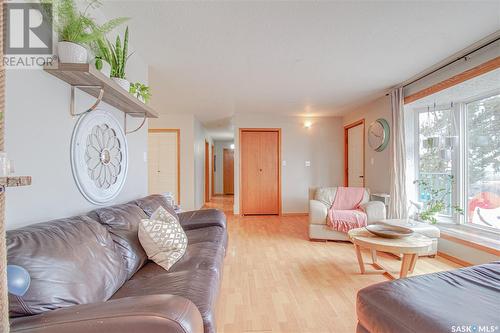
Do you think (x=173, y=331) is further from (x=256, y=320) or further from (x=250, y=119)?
(x=250, y=119)

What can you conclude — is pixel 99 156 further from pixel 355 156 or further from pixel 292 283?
pixel 355 156

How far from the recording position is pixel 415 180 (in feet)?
Answer: 11.5

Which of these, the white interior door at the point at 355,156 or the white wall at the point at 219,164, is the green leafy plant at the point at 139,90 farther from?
the white wall at the point at 219,164

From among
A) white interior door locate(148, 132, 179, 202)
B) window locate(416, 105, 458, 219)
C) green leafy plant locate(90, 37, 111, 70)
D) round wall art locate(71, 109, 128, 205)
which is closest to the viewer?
round wall art locate(71, 109, 128, 205)

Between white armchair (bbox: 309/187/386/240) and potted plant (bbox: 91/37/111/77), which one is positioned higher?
potted plant (bbox: 91/37/111/77)

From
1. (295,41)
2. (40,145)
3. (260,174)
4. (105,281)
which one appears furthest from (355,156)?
(40,145)

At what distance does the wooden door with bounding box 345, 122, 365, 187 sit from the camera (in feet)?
15.5

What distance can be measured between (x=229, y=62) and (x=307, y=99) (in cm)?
194

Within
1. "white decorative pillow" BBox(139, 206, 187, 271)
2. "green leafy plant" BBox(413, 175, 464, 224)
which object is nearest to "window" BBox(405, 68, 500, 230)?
"green leafy plant" BBox(413, 175, 464, 224)

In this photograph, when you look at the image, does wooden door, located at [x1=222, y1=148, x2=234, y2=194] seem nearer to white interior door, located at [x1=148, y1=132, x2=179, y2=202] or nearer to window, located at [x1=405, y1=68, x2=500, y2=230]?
white interior door, located at [x1=148, y1=132, x2=179, y2=202]

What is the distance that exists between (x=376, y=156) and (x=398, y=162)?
723mm

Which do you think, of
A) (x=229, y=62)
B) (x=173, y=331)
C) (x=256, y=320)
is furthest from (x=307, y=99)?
(x=173, y=331)

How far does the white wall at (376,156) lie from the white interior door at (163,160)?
Answer: 157 inches

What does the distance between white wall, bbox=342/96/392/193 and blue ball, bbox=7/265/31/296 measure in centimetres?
411
